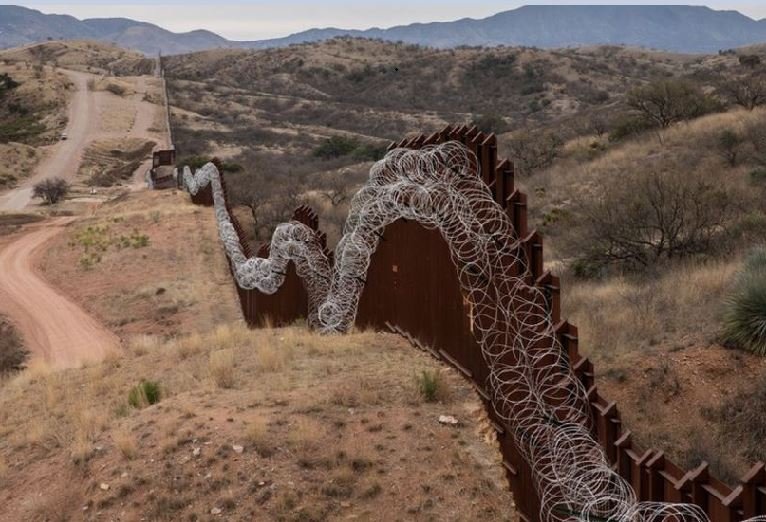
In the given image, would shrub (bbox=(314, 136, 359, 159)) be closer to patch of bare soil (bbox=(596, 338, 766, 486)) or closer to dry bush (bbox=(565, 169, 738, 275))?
dry bush (bbox=(565, 169, 738, 275))

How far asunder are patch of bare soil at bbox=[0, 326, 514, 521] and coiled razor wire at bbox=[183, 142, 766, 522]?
0.69m

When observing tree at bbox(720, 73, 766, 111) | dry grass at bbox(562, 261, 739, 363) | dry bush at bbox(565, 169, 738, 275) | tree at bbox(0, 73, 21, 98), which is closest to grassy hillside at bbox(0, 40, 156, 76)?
tree at bbox(0, 73, 21, 98)

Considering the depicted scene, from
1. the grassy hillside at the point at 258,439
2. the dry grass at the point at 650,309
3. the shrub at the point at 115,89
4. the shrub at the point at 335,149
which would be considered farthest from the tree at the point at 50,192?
the shrub at the point at 115,89

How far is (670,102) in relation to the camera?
32.1 m

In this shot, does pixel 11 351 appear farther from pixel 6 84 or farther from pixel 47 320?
pixel 6 84

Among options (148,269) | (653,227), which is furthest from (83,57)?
(653,227)

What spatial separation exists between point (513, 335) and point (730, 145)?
67.6ft

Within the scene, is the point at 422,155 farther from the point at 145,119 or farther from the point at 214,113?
the point at 214,113

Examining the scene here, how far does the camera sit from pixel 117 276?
2488 centimetres

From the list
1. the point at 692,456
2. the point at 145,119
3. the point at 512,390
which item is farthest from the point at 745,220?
the point at 145,119

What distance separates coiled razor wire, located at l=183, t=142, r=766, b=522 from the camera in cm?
473

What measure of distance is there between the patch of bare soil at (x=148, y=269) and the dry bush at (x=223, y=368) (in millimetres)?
8869

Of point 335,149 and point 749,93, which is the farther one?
point 335,149

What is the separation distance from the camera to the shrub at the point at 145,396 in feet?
28.4
